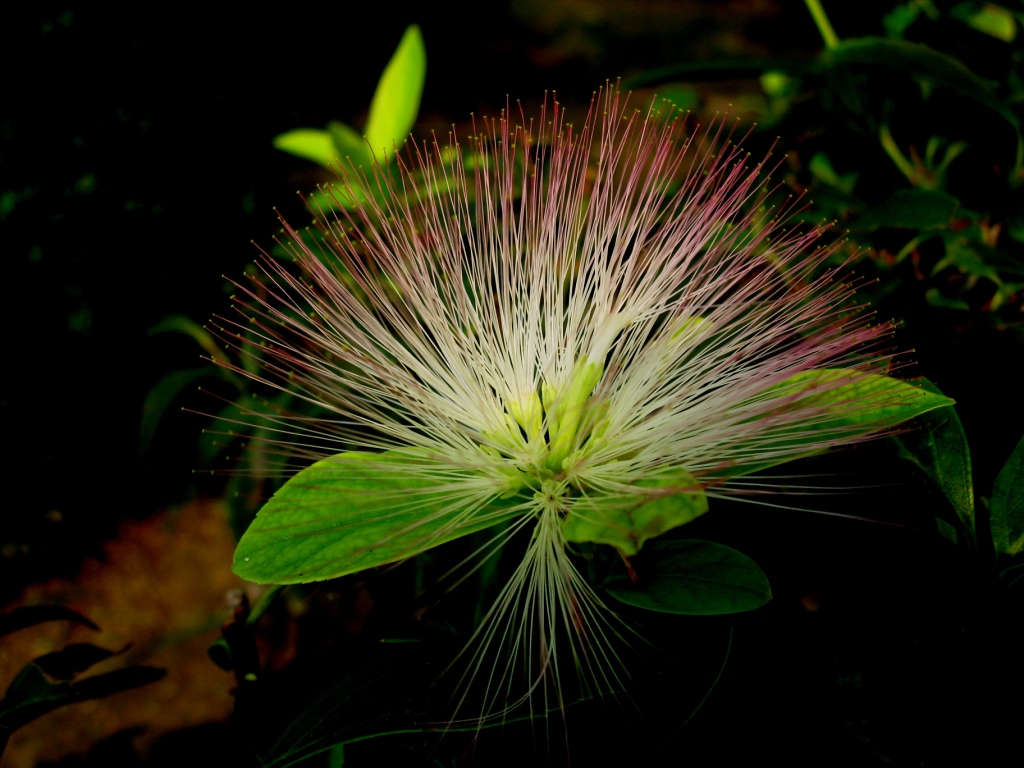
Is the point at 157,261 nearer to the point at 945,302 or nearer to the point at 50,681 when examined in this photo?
the point at 50,681

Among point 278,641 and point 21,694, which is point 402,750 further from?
point 278,641

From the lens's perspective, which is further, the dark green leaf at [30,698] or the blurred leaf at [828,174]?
the blurred leaf at [828,174]

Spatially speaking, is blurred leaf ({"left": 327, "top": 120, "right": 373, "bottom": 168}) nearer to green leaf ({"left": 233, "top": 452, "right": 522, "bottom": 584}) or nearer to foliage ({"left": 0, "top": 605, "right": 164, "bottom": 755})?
green leaf ({"left": 233, "top": 452, "right": 522, "bottom": 584})

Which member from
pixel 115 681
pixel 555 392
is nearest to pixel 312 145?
pixel 555 392

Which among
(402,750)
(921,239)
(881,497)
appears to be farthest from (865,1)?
(402,750)

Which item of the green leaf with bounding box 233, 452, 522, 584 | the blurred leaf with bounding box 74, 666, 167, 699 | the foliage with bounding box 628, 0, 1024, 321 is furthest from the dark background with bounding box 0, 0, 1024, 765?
the blurred leaf with bounding box 74, 666, 167, 699

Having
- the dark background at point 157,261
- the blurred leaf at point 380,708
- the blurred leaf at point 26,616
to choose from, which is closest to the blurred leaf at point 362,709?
the blurred leaf at point 380,708

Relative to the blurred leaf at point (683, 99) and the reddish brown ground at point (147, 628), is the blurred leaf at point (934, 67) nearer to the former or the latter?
the blurred leaf at point (683, 99)
